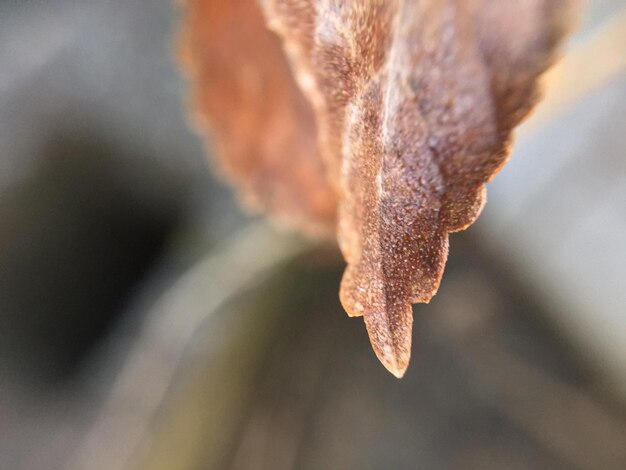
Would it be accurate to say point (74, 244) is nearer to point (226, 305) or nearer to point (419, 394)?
point (226, 305)

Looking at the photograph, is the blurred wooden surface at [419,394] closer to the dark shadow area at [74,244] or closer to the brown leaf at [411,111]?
the dark shadow area at [74,244]

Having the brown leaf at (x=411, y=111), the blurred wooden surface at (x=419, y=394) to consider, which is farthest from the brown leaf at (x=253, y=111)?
the blurred wooden surface at (x=419, y=394)

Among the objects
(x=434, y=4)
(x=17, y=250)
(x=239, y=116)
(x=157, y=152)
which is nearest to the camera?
(x=434, y=4)

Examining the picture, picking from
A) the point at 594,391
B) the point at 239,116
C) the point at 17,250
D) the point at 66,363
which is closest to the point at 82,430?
the point at 66,363

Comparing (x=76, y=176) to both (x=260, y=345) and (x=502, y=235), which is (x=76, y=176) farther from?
(x=502, y=235)

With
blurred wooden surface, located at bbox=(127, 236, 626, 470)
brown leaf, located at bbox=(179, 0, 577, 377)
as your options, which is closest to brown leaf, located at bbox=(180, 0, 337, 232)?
brown leaf, located at bbox=(179, 0, 577, 377)

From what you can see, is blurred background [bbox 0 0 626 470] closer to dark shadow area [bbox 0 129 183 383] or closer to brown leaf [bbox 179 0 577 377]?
dark shadow area [bbox 0 129 183 383]
